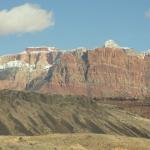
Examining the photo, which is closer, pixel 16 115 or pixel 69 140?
pixel 69 140

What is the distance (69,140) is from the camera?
87062 mm

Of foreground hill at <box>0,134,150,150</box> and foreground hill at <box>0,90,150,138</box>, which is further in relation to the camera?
foreground hill at <box>0,90,150,138</box>

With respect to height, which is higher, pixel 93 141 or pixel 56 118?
pixel 93 141

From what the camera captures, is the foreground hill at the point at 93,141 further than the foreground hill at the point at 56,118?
No

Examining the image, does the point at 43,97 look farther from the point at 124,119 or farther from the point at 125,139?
the point at 125,139

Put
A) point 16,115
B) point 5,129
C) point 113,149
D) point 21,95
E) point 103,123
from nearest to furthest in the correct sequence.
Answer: point 113,149
point 5,129
point 16,115
point 103,123
point 21,95

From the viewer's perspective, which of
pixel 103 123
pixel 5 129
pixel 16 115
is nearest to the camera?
pixel 5 129

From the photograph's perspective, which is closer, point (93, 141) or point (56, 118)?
point (93, 141)

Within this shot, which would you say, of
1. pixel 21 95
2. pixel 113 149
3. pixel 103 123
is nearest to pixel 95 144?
pixel 113 149

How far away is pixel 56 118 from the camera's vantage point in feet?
553

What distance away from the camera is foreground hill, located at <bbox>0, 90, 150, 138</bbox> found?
155075 mm

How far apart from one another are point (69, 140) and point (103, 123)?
90.3 metres

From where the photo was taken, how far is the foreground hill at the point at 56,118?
155m

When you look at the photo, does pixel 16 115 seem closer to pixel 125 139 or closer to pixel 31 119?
pixel 31 119
